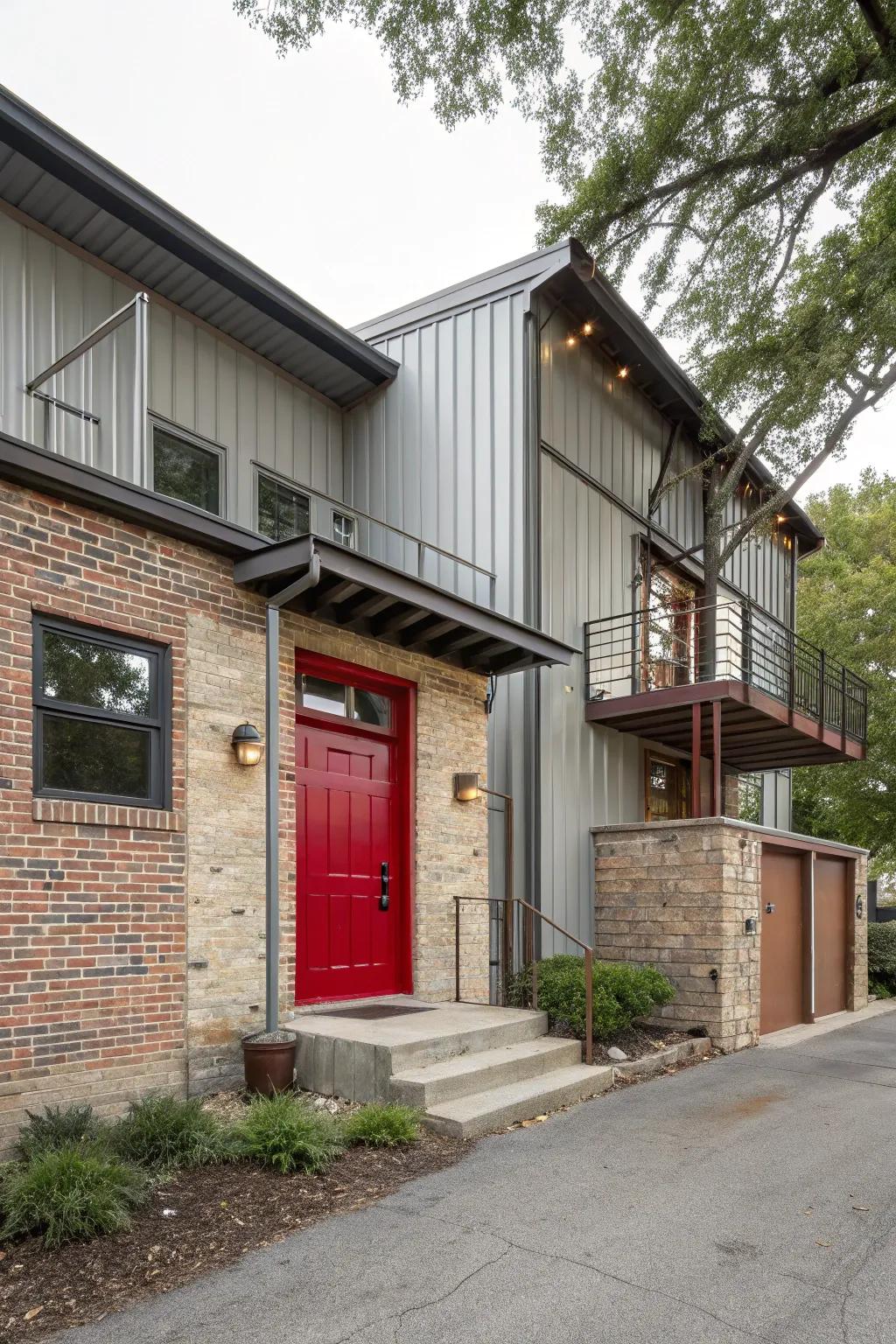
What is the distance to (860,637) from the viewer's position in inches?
858

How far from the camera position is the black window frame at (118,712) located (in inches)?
230

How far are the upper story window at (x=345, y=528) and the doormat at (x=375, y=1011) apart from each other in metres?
5.36

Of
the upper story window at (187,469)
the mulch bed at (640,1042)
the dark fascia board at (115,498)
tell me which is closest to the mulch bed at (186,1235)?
the mulch bed at (640,1042)

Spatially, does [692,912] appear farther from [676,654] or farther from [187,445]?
[187,445]

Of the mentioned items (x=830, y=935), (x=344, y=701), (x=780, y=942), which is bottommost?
(x=830, y=935)

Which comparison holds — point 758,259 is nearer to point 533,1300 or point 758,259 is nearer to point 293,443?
point 293,443

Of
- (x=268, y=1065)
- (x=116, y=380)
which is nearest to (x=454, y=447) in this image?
(x=116, y=380)

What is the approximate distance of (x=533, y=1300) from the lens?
3895mm

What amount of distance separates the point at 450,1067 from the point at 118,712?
10.7 feet

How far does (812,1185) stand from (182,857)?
4265mm

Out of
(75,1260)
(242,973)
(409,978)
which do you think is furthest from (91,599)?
(409,978)

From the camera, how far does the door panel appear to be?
8078mm

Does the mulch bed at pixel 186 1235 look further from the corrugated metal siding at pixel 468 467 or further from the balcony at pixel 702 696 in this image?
the balcony at pixel 702 696

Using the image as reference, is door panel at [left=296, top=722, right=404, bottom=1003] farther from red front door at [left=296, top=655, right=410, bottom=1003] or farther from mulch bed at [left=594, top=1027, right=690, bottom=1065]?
mulch bed at [left=594, top=1027, right=690, bottom=1065]
